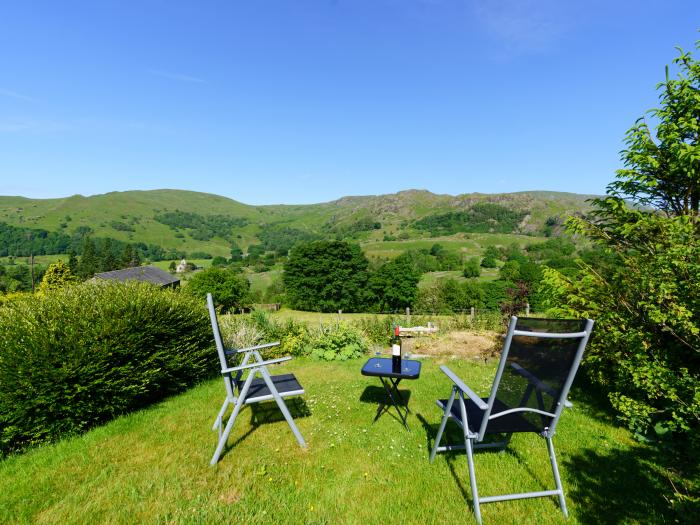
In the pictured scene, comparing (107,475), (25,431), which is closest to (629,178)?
(107,475)

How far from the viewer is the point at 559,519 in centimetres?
305

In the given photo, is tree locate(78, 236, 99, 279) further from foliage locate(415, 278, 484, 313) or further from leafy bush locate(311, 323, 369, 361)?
leafy bush locate(311, 323, 369, 361)

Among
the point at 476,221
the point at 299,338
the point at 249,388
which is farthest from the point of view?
the point at 476,221

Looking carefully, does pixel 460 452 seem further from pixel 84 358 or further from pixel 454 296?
pixel 454 296

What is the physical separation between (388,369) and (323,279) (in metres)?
47.8

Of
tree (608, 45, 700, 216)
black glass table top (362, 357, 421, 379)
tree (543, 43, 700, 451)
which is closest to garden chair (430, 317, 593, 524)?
black glass table top (362, 357, 421, 379)

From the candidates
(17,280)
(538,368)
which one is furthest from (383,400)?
(17,280)

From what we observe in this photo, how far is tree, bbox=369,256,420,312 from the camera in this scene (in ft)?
174

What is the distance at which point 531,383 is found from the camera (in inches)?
124

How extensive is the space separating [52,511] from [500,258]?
11127 centimetres

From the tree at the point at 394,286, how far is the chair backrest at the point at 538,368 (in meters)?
50.0

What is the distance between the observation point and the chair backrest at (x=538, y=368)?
2.79m

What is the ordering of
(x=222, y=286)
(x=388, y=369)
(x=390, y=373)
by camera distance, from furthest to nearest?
(x=222, y=286), (x=388, y=369), (x=390, y=373)

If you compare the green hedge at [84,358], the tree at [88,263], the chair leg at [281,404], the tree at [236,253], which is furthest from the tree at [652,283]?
the tree at [236,253]
